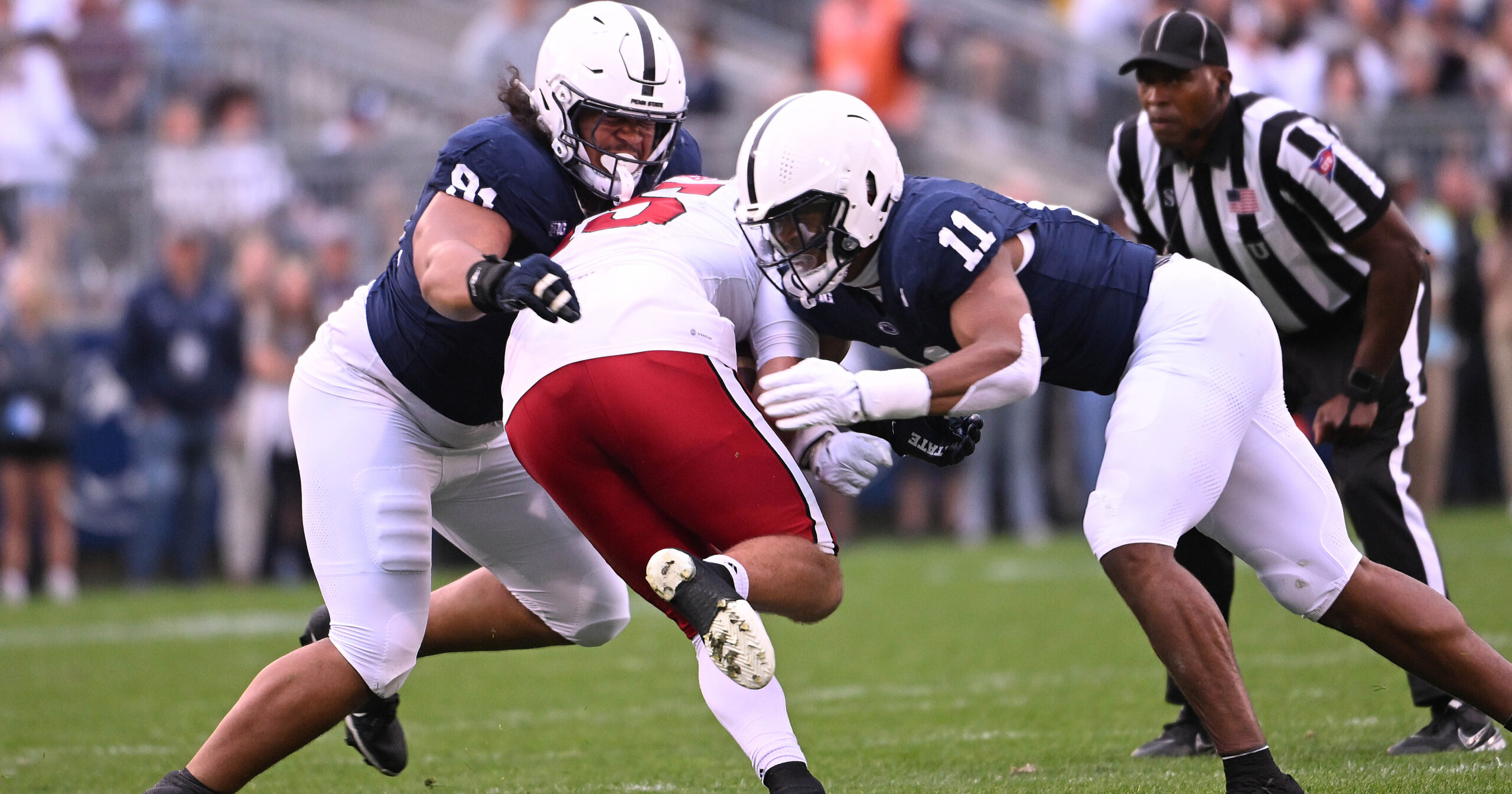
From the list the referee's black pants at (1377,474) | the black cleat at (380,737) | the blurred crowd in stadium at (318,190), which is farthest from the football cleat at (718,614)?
the blurred crowd in stadium at (318,190)

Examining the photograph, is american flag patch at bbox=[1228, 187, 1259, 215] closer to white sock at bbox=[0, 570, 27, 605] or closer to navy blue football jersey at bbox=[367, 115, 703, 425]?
navy blue football jersey at bbox=[367, 115, 703, 425]

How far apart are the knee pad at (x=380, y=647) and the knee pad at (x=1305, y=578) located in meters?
1.92

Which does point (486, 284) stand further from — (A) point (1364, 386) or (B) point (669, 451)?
(A) point (1364, 386)

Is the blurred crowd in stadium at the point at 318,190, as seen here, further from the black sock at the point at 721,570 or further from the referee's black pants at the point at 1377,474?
the black sock at the point at 721,570

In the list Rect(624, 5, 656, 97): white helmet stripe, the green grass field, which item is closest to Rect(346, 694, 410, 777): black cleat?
the green grass field

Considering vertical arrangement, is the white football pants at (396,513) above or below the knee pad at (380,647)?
above

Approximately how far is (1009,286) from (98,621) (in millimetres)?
6304

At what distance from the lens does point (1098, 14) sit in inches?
521

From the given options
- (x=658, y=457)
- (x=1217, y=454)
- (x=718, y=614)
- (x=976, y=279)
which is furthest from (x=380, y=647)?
(x=1217, y=454)

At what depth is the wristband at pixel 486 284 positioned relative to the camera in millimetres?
3465

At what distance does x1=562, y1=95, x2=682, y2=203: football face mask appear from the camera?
4008mm

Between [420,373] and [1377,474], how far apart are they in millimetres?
2493

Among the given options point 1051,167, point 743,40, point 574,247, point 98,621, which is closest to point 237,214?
point 98,621

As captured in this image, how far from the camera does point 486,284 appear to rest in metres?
3.47
